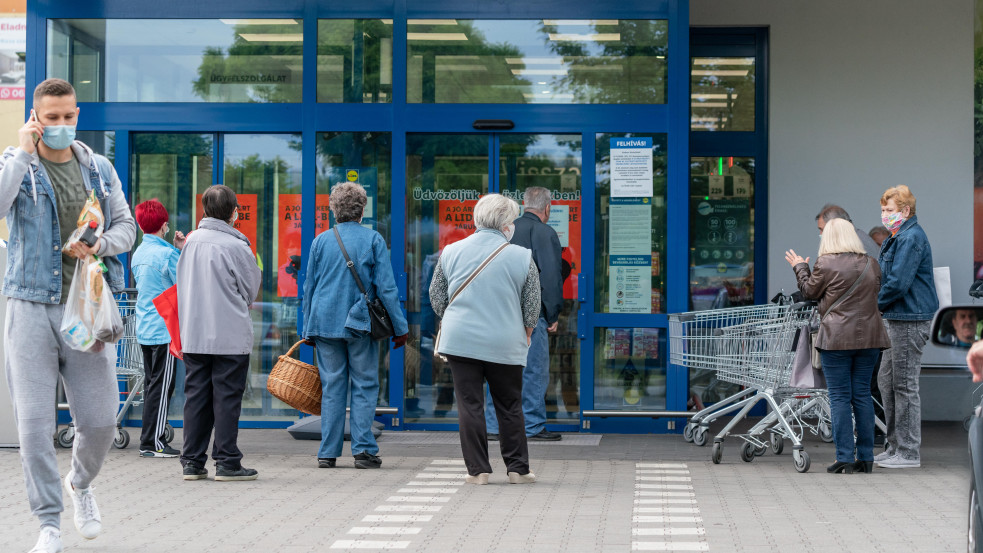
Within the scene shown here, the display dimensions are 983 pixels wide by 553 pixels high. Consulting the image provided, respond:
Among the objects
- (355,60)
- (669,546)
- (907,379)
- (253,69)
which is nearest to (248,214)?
(253,69)

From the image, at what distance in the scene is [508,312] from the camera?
7.15 meters

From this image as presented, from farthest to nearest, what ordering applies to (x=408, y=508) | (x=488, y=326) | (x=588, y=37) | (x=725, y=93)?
(x=725, y=93) < (x=588, y=37) < (x=488, y=326) < (x=408, y=508)

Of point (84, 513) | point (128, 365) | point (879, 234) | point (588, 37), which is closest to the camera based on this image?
point (84, 513)

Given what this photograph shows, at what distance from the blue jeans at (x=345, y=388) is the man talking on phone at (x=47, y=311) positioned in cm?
278

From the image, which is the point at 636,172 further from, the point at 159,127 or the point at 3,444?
the point at 3,444

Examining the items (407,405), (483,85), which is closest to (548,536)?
(407,405)

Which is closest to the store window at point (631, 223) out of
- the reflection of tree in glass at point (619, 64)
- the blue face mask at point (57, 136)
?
the reflection of tree in glass at point (619, 64)

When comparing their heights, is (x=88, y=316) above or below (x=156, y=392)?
above

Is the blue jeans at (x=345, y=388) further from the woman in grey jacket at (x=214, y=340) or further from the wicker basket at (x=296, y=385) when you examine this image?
the woman in grey jacket at (x=214, y=340)

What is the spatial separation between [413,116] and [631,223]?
6.88 feet

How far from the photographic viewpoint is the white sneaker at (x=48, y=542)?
4820 millimetres

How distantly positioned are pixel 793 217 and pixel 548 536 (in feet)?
21.7

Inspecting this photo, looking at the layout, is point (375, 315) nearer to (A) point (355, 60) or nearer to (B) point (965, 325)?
(A) point (355, 60)

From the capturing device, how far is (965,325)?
354 centimetres
